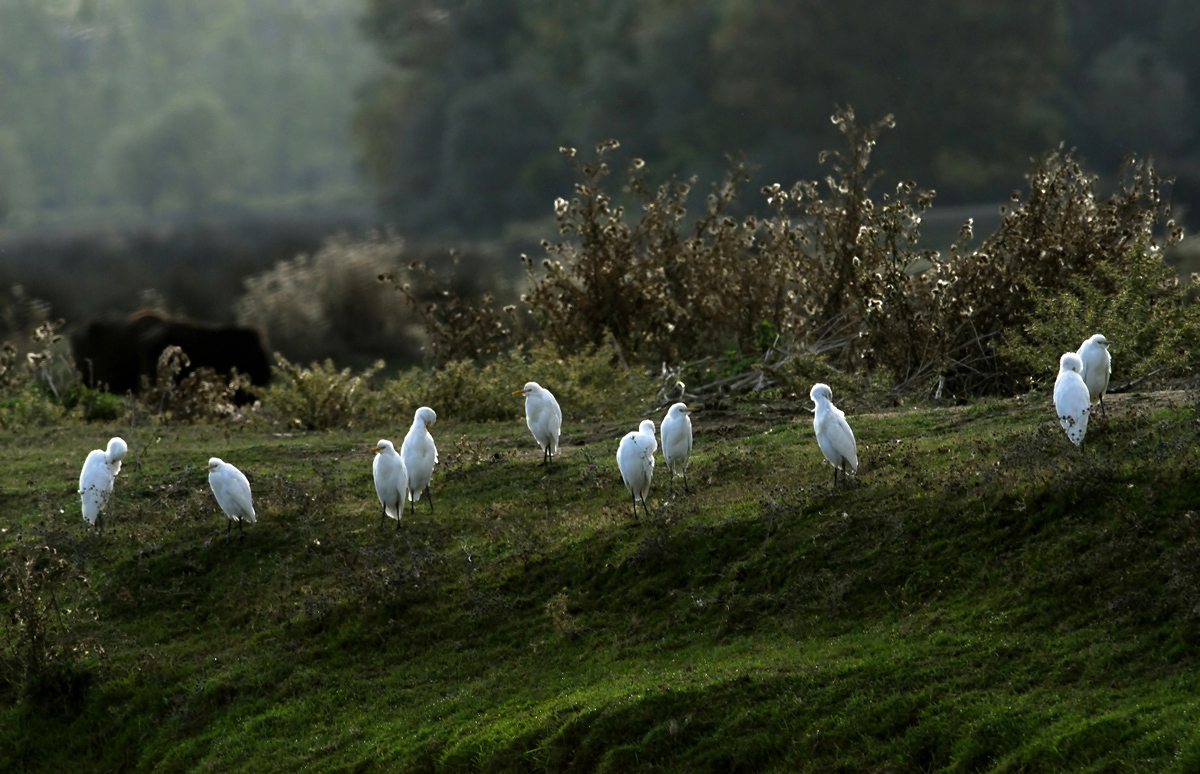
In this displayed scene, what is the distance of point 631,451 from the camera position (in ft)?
35.8

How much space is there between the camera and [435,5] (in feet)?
84.5

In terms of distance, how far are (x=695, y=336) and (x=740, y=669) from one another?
41.5 feet

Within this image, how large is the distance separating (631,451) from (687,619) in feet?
5.06

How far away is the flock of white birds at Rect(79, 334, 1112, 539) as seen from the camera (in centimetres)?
1060

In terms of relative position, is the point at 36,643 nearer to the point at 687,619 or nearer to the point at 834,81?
the point at 687,619

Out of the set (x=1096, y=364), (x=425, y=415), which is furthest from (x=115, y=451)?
(x=1096, y=364)

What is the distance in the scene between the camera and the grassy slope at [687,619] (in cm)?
816

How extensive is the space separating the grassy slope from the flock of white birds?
0.25 meters

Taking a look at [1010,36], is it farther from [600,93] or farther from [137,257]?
[137,257]

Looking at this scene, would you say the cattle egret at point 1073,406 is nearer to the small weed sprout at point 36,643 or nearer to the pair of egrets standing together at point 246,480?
the pair of egrets standing together at point 246,480

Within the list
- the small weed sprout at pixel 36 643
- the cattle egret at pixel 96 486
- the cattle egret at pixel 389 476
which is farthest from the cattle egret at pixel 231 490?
the small weed sprout at pixel 36 643

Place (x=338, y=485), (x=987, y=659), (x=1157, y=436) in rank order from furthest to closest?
(x=338, y=485) < (x=1157, y=436) < (x=987, y=659)

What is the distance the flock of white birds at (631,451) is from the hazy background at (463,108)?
9377 millimetres

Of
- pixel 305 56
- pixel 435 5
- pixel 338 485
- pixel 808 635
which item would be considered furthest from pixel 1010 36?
pixel 808 635
